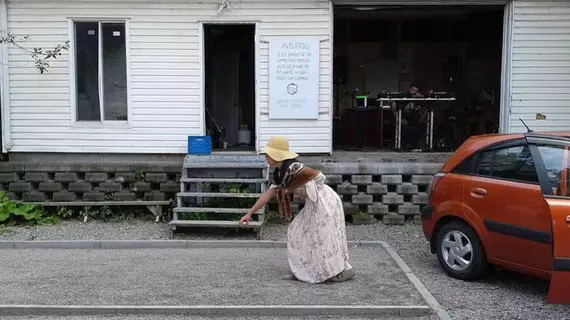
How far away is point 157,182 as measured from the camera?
9.48m

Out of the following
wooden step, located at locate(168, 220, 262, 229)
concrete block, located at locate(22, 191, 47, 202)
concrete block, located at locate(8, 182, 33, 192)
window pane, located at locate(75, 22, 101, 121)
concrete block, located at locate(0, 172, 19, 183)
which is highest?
window pane, located at locate(75, 22, 101, 121)

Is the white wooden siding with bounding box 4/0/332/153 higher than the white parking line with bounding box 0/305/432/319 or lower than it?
higher

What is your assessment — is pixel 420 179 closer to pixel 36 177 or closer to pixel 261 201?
pixel 261 201

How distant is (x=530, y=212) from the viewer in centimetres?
530

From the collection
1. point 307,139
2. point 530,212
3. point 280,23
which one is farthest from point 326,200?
point 280,23

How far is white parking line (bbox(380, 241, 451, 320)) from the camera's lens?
511 centimetres

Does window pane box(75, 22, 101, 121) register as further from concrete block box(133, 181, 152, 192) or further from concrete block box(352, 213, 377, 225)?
concrete block box(352, 213, 377, 225)

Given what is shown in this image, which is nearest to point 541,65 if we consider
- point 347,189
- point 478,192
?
point 347,189

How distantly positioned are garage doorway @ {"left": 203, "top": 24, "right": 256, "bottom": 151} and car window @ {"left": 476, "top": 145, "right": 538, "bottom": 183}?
661 cm

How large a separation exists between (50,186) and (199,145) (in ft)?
8.41

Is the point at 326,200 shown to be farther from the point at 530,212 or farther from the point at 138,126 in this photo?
the point at 138,126

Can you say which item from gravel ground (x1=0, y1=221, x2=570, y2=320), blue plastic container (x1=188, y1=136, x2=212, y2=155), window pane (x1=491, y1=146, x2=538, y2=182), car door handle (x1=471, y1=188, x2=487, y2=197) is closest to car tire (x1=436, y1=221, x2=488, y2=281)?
gravel ground (x1=0, y1=221, x2=570, y2=320)

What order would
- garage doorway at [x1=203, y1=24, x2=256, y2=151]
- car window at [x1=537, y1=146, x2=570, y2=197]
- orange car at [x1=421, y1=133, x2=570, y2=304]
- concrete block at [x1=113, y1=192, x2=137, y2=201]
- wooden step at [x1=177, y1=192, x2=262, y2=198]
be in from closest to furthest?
orange car at [x1=421, y1=133, x2=570, y2=304], car window at [x1=537, y1=146, x2=570, y2=197], wooden step at [x1=177, y1=192, x2=262, y2=198], concrete block at [x1=113, y1=192, x2=137, y2=201], garage doorway at [x1=203, y1=24, x2=256, y2=151]

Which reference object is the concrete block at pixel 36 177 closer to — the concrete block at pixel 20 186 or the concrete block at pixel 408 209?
the concrete block at pixel 20 186
